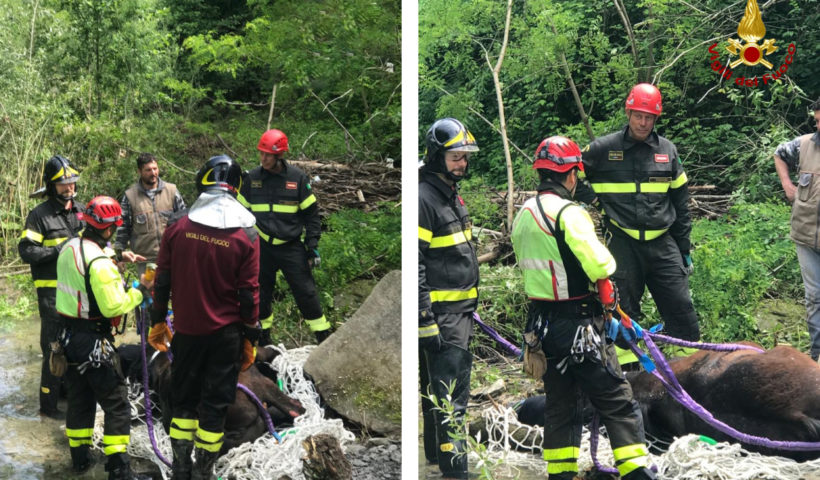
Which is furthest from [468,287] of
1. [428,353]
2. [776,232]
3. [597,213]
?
[776,232]

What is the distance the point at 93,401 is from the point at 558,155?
9.89 ft

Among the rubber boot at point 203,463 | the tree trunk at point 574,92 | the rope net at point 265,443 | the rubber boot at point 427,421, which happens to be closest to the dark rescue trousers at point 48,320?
the rope net at point 265,443

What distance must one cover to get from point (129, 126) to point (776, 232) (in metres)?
3.62

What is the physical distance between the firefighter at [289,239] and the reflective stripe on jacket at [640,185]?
1.87m

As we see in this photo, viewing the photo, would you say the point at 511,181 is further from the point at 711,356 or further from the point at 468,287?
the point at 711,356

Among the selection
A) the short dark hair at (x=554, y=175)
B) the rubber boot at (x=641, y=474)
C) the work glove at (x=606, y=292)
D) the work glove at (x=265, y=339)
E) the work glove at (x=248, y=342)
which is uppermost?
the short dark hair at (x=554, y=175)

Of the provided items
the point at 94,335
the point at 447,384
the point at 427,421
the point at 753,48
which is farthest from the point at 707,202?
the point at 94,335

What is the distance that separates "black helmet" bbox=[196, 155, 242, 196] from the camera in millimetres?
4855

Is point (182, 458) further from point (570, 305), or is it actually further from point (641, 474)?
point (641, 474)

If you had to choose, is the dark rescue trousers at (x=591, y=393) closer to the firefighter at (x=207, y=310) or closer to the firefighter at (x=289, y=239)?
the firefighter at (x=207, y=310)

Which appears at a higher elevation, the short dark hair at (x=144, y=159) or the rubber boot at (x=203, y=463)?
the short dark hair at (x=144, y=159)

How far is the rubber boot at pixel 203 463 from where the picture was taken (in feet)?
15.9

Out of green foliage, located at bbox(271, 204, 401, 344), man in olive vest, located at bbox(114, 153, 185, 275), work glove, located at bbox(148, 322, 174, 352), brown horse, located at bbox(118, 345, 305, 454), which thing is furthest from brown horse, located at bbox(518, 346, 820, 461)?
man in olive vest, located at bbox(114, 153, 185, 275)

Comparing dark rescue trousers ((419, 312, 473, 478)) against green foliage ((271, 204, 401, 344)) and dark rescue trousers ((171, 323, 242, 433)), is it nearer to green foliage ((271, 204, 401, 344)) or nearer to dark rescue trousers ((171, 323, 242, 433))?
green foliage ((271, 204, 401, 344))
